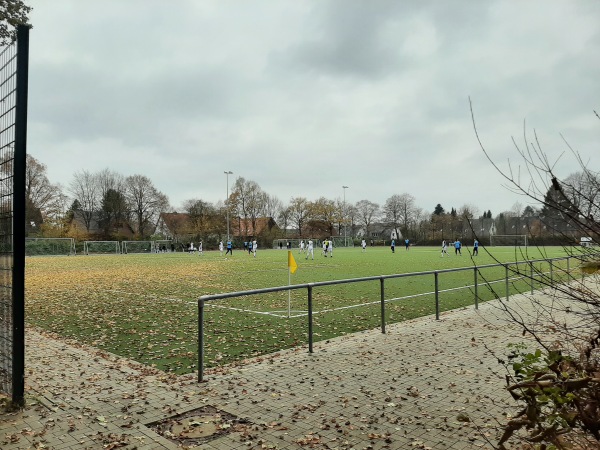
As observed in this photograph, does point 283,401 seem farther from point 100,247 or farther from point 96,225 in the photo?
point 96,225

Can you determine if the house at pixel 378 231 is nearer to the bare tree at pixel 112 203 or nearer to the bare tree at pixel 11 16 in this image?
the bare tree at pixel 112 203

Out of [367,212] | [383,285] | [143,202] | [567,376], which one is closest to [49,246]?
[143,202]

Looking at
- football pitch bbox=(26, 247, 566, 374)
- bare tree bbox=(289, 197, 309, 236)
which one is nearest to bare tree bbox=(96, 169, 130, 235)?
bare tree bbox=(289, 197, 309, 236)

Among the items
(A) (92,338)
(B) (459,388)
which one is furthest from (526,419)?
(A) (92,338)

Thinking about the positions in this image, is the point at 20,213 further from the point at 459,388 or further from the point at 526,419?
the point at 459,388

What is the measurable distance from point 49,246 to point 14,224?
5156 cm

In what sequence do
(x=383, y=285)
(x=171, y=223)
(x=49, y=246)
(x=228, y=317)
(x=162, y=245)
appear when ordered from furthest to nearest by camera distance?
(x=171, y=223) < (x=162, y=245) < (x=49, y=246) < (x=228, y=317) < (x=383, y=285)

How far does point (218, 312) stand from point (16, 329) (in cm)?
666

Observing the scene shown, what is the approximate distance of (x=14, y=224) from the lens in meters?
4.66

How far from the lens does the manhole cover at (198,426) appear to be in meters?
4.14

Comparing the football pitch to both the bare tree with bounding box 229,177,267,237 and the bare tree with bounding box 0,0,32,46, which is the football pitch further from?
the bare tree with bounding box 229,177,267,237

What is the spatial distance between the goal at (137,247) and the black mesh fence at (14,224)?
56.2 meters

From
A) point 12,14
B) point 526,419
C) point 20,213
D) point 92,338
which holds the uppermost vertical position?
point 12,14

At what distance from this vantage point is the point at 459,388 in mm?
5344
